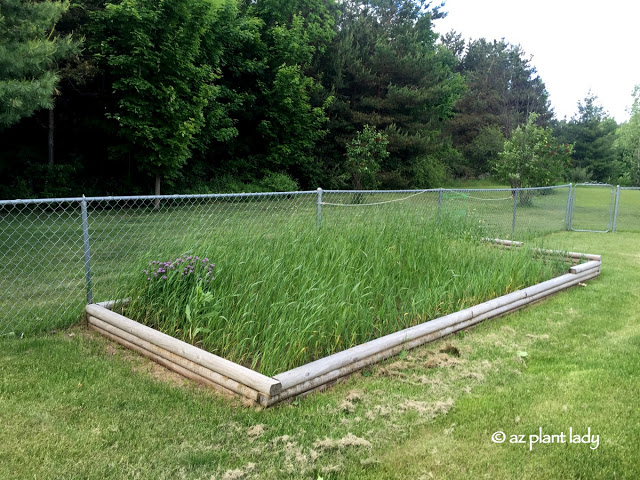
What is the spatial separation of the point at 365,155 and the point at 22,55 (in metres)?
12.7

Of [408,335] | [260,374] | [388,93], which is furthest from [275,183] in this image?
[260,374]

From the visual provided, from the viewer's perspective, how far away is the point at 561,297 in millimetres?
5531

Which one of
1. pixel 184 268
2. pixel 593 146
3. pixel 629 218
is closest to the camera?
pixel 184 268

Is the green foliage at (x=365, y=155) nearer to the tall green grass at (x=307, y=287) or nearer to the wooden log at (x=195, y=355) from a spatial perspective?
the tall green grass at (x=307, y=287)

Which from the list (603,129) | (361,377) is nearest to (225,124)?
(361,377)

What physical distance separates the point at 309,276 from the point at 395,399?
156cm

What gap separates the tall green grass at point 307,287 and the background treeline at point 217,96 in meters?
5.41

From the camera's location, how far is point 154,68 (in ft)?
38.9

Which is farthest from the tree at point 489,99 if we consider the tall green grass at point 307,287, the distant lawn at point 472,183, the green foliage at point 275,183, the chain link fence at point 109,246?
the tall green grass at point 307,287

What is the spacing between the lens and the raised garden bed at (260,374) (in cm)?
287

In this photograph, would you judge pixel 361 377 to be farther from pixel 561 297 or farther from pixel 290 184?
pixel 290 184

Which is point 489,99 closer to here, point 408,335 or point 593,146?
point 593,146

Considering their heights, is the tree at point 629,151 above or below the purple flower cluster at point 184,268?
above

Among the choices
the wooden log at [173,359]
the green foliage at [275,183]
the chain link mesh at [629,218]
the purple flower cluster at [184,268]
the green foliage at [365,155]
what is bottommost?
the wooden log at [173,359]
